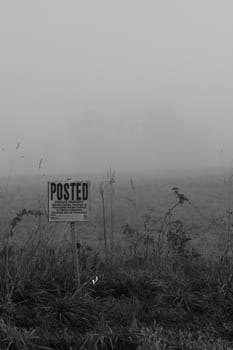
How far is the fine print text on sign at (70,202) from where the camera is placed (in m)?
5.37

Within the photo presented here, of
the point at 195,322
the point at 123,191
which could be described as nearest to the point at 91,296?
the point at 195,322

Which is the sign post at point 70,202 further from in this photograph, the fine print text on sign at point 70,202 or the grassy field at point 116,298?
the grassy field at point 116,298

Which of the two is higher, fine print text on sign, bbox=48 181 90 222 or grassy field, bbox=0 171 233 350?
fine print text on sign, bbox=48 181 90 222

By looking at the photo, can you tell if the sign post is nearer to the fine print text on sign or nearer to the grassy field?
the fine print text on sign

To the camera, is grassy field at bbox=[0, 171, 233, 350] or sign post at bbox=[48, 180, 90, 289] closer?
grassy field at bbox=[0, 171, 233, 350]

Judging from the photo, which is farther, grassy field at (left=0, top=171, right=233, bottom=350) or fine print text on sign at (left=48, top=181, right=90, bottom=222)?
fine print text on sign at (left=48, top=181, right=90, bottom=222)

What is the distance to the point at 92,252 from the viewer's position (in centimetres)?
686

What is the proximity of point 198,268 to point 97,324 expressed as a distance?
196cm

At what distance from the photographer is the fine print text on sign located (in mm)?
5367

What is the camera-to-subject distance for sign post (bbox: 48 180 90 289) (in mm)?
5367

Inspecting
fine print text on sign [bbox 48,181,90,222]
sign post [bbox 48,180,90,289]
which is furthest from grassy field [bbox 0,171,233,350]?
fine print text on sign [bbox 48,181,90,222]

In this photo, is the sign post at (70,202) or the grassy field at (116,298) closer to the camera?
the grassy field at (116,298)

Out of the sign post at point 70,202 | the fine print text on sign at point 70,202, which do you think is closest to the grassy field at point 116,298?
the sign post at point 70,202

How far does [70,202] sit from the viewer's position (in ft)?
17.7
